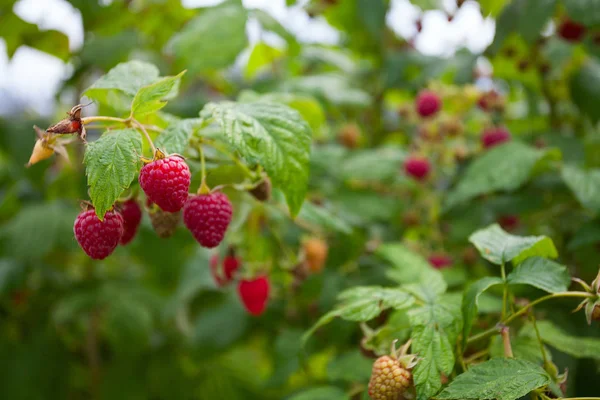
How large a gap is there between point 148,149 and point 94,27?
1.15m

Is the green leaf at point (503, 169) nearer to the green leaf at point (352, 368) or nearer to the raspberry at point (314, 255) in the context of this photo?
the raspberry at point (314, 255)

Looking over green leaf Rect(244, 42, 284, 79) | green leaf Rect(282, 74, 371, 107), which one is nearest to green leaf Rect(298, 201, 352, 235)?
green leaf Rect(282, 74, 371, 107)

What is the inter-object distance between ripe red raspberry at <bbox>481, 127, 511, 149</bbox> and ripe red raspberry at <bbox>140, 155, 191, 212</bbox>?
1.04 meters

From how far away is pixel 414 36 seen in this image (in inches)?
78.1

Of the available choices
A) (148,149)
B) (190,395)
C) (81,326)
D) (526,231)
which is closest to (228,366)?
(190,395)

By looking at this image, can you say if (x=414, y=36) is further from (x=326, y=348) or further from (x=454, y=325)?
(x=454, y=325)

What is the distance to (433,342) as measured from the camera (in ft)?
2.36

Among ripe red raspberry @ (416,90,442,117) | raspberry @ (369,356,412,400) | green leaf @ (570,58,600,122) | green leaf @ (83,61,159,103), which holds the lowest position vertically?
raspberry @ (369,356,412,400)

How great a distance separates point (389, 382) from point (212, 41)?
3.22 ft

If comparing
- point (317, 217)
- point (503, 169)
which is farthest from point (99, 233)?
point (503, 169)

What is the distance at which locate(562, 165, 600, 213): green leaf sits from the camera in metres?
1.11

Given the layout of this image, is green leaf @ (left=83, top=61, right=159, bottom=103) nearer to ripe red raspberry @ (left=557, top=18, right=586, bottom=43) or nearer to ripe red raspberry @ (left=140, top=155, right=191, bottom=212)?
ripe red raspberry @ (left=140, top=155, right=191, bottom=212)

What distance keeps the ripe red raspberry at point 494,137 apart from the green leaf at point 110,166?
1070mm

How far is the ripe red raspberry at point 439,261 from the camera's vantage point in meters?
1.38
